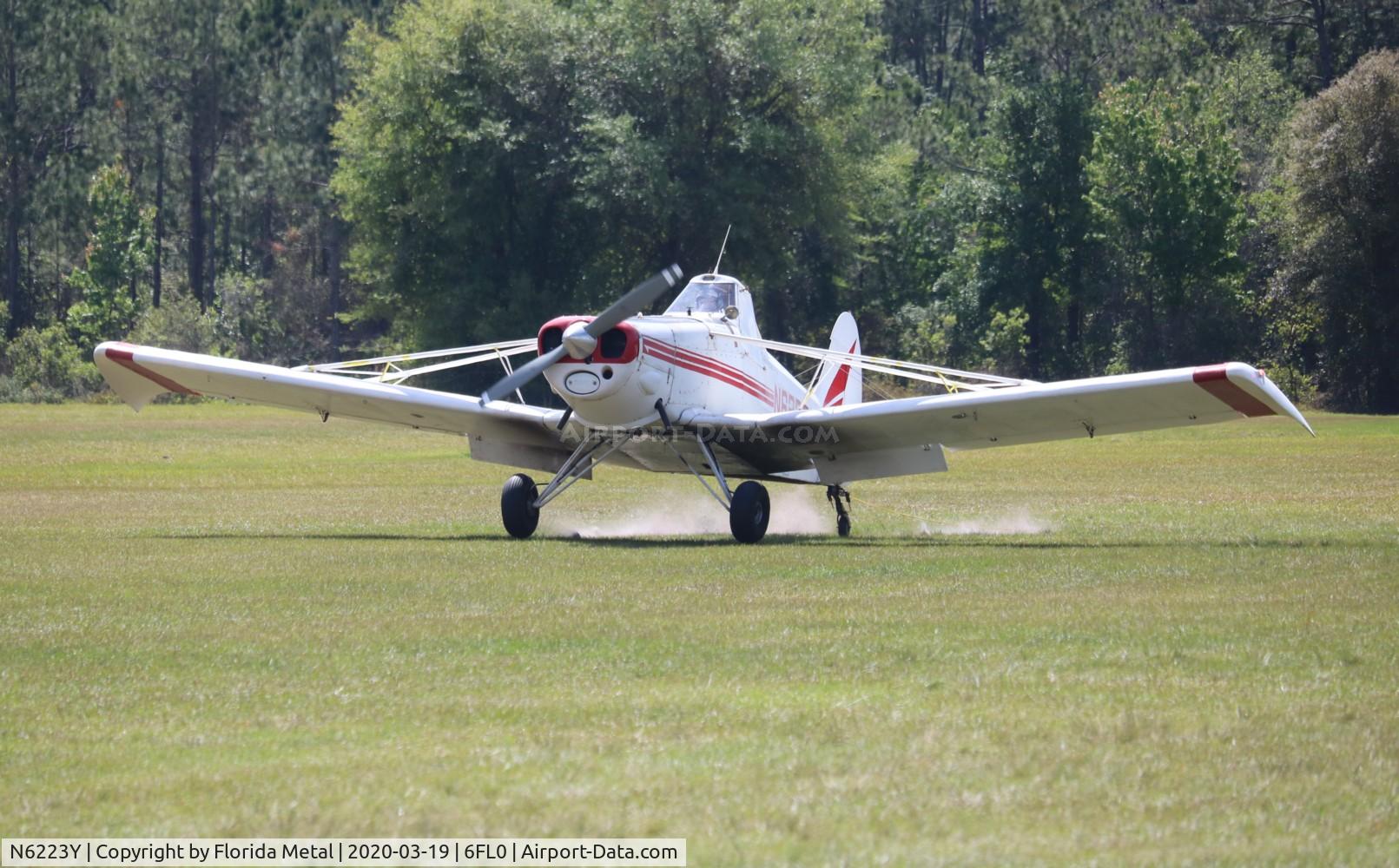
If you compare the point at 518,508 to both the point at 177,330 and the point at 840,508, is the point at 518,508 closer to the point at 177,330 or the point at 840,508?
the point at 840,508

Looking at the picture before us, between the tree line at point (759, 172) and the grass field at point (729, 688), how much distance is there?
3667 cm

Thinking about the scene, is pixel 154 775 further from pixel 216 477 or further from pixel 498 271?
pixel 498 271

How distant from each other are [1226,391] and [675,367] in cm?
541

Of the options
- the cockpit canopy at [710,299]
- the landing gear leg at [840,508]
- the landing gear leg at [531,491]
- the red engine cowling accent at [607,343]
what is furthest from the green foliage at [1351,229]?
the red engine cowling accent at [607,343]

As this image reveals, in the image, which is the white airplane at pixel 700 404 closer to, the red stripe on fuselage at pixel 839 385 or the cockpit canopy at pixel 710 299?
the cockpit canopy at pixel 710 299

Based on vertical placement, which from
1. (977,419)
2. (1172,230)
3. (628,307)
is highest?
(1172,230)

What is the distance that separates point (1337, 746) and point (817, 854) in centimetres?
270

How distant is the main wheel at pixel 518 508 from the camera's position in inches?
699

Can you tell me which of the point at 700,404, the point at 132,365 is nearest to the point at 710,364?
the point at 700,404

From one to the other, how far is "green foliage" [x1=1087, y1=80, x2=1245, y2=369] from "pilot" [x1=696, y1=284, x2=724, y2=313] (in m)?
40.7

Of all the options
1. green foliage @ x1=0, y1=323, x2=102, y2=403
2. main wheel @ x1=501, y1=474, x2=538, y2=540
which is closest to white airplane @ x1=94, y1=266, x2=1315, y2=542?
main wheel @ x1=501, y1=474, x2=538, y2=540

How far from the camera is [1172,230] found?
57.6m

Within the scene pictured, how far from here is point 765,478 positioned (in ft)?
66.2

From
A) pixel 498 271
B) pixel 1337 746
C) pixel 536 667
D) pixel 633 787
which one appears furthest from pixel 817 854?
pixel 498 271
